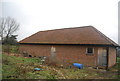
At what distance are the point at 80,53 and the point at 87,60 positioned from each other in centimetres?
125

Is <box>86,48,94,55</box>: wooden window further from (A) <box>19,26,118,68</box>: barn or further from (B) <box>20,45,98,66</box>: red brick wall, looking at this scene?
(B) <box>20,45,98,66</box>: red brick wall

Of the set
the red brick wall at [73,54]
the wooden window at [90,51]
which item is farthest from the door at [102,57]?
the wooden window at [90,51]

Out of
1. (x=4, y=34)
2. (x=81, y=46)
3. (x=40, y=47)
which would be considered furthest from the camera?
(x=4, y=34)

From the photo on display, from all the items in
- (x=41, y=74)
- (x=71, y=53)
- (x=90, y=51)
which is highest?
(x=90, y=51)

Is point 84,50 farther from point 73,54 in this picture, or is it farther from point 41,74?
point 41,74

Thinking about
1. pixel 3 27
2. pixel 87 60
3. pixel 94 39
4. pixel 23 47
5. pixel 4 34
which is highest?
pixel 3 27

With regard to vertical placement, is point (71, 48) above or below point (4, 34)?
below

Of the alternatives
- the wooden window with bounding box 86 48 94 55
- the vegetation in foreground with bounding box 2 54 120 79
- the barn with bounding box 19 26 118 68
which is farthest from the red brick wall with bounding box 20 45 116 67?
the vegetation in foreground with bounding box 2 54 120 79

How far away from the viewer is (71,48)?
14.8 meters

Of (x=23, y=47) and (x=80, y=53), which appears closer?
(x=80, y=53)

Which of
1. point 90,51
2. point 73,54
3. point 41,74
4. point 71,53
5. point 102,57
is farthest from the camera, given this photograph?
point 71,53

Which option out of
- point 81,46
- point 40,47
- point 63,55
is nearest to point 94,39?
point 81,46

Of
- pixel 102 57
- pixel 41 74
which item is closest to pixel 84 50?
pixel 102 57

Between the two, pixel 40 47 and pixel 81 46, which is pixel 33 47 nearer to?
pixel 40 47
